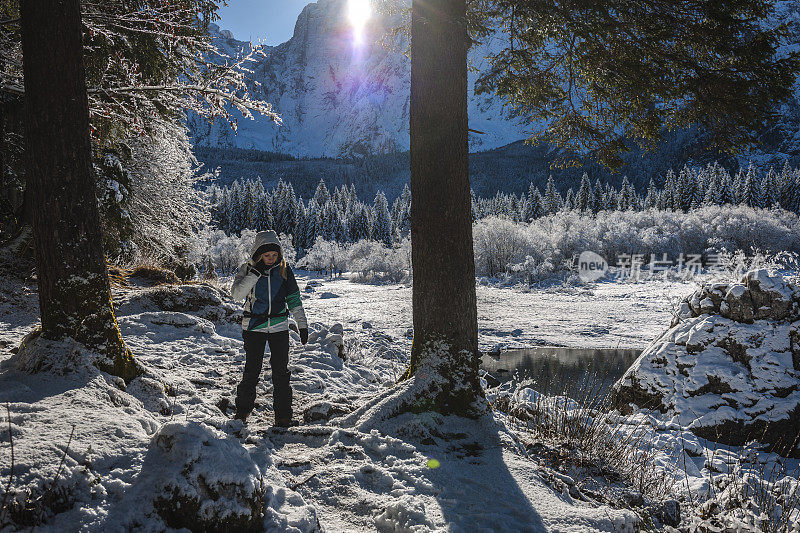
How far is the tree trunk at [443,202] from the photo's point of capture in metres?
3.78

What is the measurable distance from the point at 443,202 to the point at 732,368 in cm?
564

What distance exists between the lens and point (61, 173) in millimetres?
3143

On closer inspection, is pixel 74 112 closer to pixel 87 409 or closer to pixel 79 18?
pixel 79 18

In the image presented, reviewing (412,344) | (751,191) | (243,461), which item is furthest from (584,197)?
(243,461)

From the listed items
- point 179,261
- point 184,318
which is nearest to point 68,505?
point 184,318

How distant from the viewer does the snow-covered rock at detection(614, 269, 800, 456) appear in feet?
19.3

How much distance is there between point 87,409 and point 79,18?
2945mm

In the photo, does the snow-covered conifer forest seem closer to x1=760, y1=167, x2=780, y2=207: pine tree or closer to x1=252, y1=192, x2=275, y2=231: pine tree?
x1=252, y1=192, x2=275, y2=231: pine tree

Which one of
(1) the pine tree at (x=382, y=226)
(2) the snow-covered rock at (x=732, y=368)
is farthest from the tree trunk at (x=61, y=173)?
(1) the pine tree at (x=382, y=226)

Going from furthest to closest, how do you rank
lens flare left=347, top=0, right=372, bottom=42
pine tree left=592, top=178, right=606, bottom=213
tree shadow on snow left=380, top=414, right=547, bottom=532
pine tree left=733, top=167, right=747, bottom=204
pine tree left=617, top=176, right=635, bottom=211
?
pine tree left=617, top=176, right=635, bottom=211 → pine tree left=592, top=178, right=606, bottom=213 → pine tree left=733, top=167, right=747, bottom=204 → lens flare left=347, top=0, right=372, bottom=42 → tree shadow on snow left=380, top=414, right=547, bottom=532

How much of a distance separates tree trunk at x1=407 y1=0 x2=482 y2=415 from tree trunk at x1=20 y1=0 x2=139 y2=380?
262 cm

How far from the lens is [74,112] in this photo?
323 cm

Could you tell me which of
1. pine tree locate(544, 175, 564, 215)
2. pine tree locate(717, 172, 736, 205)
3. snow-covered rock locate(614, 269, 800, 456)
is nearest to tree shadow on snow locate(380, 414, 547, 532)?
snow-covered rock locate(614, 269, 800, 456)

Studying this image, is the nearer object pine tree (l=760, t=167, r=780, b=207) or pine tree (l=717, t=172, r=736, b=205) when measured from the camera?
pine tree (l=717, t=172, r=736, b=205)
